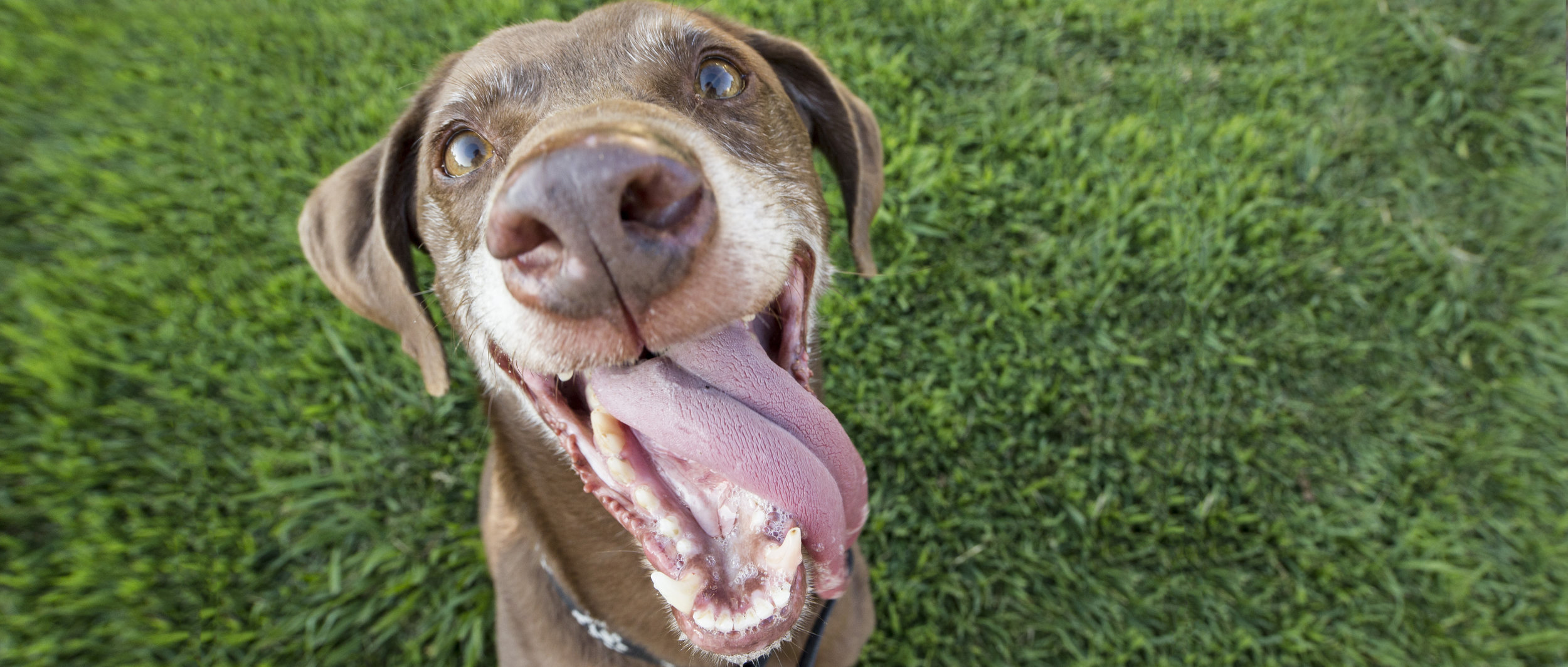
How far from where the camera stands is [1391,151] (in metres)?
4.26

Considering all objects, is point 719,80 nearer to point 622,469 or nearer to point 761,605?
point 622,469

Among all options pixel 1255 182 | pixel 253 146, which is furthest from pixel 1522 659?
pixel 253 146

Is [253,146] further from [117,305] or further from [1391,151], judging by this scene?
[1391,151]

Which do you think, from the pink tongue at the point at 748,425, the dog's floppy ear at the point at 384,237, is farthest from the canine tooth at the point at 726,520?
the dog's floppy ear at the point at 384,237

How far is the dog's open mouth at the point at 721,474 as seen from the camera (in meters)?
1.60

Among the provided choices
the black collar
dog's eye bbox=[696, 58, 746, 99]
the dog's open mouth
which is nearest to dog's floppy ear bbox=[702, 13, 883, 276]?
dog's eye bbox=[696, 58, 746, 99]

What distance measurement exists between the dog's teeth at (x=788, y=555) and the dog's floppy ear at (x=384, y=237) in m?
1.21

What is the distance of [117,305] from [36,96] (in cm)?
148

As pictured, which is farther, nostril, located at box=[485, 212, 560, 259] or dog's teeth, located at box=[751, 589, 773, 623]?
dog's teeth, located at box=[751, 589, 773, 623]

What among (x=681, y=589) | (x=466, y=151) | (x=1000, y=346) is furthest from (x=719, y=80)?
(x=1000, y=346)

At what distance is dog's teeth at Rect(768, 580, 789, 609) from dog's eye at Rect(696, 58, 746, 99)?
1262 millimetres

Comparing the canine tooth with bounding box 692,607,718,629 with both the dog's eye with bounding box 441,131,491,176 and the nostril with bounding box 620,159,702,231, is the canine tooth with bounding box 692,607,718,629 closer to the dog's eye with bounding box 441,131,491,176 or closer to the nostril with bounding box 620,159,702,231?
the nostril with bounding box 620,159,702,231

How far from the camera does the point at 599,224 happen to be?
49.1 inches

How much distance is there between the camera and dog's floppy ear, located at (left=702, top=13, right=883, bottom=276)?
2.44 metres
